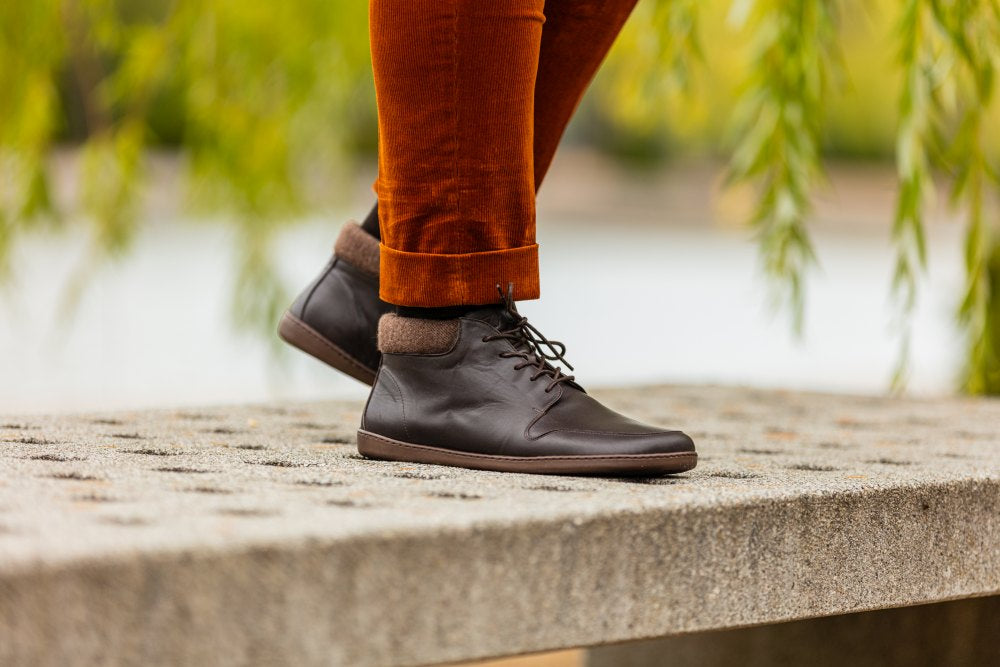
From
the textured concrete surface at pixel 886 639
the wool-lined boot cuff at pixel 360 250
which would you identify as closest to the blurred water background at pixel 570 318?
the textured concrete surface at pixel 886 639

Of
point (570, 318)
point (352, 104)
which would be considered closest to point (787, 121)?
point (352, 104)

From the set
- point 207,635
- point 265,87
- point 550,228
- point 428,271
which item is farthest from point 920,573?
point 550,228

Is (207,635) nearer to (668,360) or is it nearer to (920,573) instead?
(920,573)

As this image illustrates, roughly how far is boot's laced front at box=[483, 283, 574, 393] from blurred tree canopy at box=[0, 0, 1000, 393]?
22.9 inches

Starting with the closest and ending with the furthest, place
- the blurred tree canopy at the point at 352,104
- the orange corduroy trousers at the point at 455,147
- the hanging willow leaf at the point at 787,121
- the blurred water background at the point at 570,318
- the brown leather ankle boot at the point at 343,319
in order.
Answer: the orange corduroy trousers at the point at 455,147 < the brown leather ankle boot at the point at 343,319 < the blurred tree canopy at the point at 352,104 < the hanging willow leaf at the point at 787,121 < the blurred water background at the point at 570,318

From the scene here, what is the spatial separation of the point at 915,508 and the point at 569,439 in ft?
0.79

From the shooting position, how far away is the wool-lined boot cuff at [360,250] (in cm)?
110

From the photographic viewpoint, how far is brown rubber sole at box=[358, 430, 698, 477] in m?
0.87

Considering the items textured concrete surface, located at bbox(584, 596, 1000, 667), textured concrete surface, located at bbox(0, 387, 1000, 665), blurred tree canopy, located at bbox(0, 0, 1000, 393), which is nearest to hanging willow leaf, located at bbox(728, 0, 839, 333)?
blurred tree canopy, located at bbox(0, 0, 1000, 393)

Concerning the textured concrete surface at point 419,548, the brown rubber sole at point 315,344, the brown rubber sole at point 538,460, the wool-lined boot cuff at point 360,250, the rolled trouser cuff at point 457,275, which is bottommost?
the textured concrete surface at point 419,548

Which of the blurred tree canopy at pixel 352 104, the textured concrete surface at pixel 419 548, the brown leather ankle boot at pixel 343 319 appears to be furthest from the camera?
the blurred tree canopy at pixel 352 104

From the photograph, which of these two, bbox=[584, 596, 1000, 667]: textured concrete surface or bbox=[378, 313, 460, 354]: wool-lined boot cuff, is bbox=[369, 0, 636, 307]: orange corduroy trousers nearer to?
bbox=[378, 313, 460, 354]: wool-lined boot cuff

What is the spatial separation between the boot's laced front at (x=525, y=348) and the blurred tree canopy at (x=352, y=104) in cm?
58

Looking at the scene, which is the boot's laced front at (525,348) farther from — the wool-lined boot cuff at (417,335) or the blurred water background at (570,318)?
the blurred water background at (570,318)
